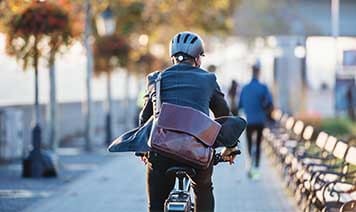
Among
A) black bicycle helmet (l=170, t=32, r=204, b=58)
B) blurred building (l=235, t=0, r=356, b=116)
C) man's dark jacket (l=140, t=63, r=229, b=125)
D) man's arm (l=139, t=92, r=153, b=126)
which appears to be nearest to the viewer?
man's dark jacket (l=140, t=63, r=229, b=125)

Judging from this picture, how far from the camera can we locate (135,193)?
17500mm

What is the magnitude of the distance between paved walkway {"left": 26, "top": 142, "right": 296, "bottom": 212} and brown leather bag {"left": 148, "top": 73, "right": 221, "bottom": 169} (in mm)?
6805

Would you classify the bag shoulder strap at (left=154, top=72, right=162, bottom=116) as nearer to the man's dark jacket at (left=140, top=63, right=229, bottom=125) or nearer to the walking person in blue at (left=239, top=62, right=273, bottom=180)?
the man's dark jacket at (left=140, top=63, right=229, bottom=125)

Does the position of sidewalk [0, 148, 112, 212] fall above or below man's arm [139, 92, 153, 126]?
below

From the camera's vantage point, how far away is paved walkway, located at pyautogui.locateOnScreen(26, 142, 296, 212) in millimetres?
15438

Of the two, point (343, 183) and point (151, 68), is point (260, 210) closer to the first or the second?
point (343, 183)

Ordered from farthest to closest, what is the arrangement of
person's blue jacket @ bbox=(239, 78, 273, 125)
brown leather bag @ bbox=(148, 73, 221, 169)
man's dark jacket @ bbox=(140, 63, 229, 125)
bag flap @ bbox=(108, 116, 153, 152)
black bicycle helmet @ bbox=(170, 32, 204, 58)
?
1. person's blue jacket @ bbox=(239, 78, 273, 125)
2. black bicycle helmet @ bbox=(170, 32, 204, 58)
3. man's dark jacket @ bbox=(140, 63, 229, 125)
4. bag flap @ bbox=(108, 116, 153, 152)
5. brown leather bag @ bbox=(148, 73, 221, 169)

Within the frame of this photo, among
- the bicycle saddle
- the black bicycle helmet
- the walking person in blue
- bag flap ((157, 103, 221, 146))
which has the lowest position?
the walking person in blue

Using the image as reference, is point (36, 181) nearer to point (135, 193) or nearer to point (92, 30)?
point (135, 193)

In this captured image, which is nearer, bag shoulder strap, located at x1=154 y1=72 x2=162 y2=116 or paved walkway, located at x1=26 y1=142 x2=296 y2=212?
bag shoulder strap, located at x1=154 y1=72 x2=162 y2=116

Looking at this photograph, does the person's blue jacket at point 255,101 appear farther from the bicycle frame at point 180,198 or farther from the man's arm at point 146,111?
the bicycle frame at point 180,198

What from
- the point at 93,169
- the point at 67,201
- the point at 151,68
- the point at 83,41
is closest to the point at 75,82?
the point at 151,68

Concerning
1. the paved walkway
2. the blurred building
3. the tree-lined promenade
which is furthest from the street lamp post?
the blurred building

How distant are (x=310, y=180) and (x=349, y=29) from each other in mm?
40001
